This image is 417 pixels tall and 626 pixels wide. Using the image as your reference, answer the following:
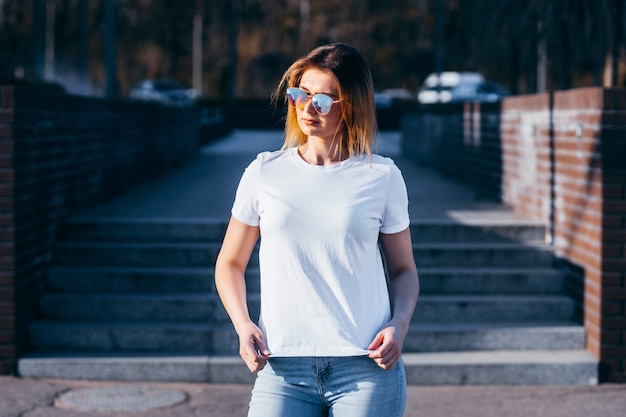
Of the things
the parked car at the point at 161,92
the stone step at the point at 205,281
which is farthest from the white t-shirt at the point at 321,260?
the parked car at the point at 161,92

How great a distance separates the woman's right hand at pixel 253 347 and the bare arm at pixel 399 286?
0.29 m

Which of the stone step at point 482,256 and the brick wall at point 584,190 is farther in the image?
the stone step at point 482,256

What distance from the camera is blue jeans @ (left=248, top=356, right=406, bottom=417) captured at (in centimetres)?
291

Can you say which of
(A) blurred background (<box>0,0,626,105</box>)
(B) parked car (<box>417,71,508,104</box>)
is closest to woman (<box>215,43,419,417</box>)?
(B) parked car (<box>417,71,508,104</box>)

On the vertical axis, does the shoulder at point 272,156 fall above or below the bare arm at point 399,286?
above

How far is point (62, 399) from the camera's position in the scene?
22.0ft

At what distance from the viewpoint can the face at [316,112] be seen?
9.77 ft

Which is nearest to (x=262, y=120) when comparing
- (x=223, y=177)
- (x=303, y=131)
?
(x=223, y=177)

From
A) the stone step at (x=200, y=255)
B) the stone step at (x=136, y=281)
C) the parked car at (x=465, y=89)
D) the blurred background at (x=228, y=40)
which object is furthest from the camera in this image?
the blurred background at (x=228, y=40)

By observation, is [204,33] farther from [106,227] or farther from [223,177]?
[106,227]

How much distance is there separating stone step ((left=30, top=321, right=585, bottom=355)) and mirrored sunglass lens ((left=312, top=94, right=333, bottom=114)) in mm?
4617

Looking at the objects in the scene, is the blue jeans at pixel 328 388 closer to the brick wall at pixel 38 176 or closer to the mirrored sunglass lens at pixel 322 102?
the mirrored sunglass lens at pixel 322 102

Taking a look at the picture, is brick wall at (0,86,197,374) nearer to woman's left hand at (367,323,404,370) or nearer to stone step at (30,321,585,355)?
stone step at (30,321,585,355)

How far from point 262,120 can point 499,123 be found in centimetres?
3478
